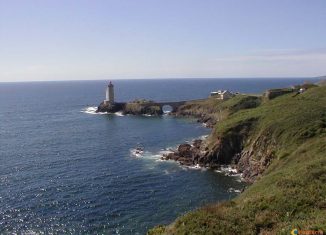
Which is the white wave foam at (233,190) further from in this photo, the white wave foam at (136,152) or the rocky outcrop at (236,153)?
the white wave foam at (136,152)

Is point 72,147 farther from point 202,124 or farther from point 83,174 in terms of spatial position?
point 202,124

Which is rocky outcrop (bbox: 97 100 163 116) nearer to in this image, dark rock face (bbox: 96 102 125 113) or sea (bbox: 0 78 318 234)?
dark rock face (bbox: 96 102 125 113)

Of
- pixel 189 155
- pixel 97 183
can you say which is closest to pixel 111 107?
pixel 189 155

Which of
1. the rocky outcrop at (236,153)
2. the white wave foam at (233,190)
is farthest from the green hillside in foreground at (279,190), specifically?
the white wave foam at (233,190)

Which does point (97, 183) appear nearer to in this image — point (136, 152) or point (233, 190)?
point (233, 190)

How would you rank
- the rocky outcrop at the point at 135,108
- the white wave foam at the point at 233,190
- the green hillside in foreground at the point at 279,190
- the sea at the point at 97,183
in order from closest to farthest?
the green hillside in foreground at the point at 279,190 → the sea at the point at 97,183 → the white wave foam at the point at 233,190 → the rocky outcrop at the point at 135,108

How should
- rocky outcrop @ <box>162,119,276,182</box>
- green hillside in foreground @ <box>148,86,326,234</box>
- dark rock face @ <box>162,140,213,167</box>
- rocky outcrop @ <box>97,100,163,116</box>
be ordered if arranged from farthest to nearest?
rocky outcrop @ <box>97,100,163,116</box> → dark rock face @ <box>162,140,213,167</box> → rocky outcrop @ <box>162,119,276,182</box> → green hillside in foreground @ <box>148,86,326,234</box>

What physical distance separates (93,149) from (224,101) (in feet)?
238

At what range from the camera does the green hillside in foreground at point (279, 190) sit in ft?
104

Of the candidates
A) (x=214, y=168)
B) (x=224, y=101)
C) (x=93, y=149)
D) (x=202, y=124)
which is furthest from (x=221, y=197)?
(x=224, y=101)

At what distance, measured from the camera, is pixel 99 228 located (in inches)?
1973

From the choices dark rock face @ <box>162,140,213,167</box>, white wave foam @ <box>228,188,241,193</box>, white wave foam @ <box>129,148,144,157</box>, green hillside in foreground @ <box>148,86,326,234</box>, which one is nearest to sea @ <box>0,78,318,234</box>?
white wave foam @ <box>228,188,241,193</box>

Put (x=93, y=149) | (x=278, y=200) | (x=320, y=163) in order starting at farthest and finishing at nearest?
(x=93, y=149) < (x=320, y=163) < (x=278, y=200)

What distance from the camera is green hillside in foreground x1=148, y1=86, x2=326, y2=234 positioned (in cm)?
3156
